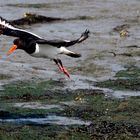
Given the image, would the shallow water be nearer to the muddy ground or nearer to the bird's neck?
the muddy ground

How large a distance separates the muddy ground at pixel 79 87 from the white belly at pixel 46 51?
76 centimetres

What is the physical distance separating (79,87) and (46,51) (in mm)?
1315

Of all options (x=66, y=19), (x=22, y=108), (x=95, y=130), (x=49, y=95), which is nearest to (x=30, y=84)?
(x=49, y=95)

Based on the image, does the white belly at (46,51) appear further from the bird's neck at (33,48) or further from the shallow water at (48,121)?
the shallow water at (48,121)

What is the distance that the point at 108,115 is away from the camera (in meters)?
13.0

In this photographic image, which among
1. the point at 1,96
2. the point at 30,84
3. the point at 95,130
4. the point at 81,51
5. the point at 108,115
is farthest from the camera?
the point at 81,51

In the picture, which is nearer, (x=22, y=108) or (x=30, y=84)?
(x=22, y=108)

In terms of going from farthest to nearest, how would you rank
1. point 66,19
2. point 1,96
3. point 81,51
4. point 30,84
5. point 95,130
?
1. point 66,19
2. point 81,51
3. point 30,84
4. point 1,96
5. point 95,130

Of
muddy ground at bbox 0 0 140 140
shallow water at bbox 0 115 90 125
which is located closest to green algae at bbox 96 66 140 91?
muddy ground at bbox 0 0 140 140

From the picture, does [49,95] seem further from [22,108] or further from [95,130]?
[95,130]

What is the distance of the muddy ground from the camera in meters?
12.1

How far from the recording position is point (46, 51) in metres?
14.2

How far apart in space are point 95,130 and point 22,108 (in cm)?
196

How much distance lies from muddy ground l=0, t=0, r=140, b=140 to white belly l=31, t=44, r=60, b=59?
2.48 feet
